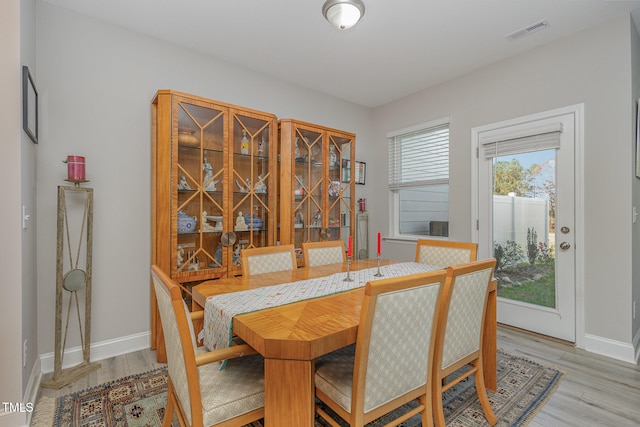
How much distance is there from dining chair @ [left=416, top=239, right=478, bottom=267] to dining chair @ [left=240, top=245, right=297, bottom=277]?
1.17m

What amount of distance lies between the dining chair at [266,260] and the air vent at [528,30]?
266 cm

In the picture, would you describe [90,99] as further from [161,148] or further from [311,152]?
[311,152]

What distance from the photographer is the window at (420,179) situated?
3.75 meters

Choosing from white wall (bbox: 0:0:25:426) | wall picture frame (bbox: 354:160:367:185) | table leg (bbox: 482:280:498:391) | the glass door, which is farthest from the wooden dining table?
wall picture frame (bbox: 354:160:367:185)

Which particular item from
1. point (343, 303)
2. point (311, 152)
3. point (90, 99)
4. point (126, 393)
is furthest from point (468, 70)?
point (126, 393)

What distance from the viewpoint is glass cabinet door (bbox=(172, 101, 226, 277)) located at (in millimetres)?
2504

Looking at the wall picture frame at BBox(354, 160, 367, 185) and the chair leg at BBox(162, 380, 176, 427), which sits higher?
the wall picture frame at BBox(354, 160, 367, 185)

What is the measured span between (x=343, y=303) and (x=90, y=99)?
2506 millimetres

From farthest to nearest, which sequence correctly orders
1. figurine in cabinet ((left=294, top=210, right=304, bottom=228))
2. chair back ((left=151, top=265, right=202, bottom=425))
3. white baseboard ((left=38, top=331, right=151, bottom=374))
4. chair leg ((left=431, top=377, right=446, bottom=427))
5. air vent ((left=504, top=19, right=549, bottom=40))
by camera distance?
figurine in cabinet ((left=294, top=210, right=304, bottom=228)) < air vent ((left=504, top=19, right=549, bottom=40)) < white baseboard ((left=38, top=331, right=151, bottom=374)) < chair leg ((left=431, top=377, right=446, bottom=427)) < chair back ((left=151, top=265, right=202, bottom=425))

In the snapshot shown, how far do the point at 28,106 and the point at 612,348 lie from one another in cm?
446

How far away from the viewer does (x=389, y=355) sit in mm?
1185

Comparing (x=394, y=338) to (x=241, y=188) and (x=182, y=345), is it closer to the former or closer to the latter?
(x=182, y=345)

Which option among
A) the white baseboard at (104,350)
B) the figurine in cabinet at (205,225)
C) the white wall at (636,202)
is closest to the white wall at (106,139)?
the white baseboard at (104,350)

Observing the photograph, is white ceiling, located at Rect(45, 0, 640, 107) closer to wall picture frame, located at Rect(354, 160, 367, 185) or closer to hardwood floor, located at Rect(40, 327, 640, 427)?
wall picture frame, located at Rect(354, 160, 367, 185)
